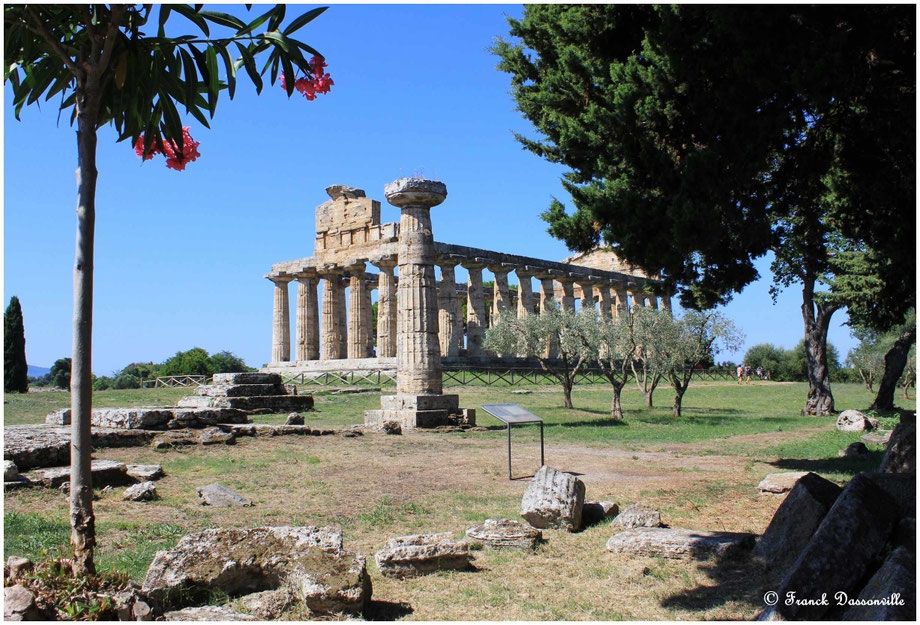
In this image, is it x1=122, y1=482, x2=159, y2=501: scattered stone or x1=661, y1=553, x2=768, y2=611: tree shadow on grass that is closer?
x1=661, y1=553, x2=768, y2=611: tree shadow on grass

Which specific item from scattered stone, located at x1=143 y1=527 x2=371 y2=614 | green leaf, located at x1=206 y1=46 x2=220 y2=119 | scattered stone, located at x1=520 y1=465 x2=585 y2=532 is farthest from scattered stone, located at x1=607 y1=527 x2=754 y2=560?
green leaf, located at x1=206 y1=46 x2=220 y2=119

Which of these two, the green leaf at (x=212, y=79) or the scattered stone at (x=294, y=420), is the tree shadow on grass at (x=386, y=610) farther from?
the scattered stone at (x=294, y=420)

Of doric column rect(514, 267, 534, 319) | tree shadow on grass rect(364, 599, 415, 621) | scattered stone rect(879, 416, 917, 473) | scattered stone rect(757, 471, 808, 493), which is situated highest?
doric column rect(514, 267, 534, 319)

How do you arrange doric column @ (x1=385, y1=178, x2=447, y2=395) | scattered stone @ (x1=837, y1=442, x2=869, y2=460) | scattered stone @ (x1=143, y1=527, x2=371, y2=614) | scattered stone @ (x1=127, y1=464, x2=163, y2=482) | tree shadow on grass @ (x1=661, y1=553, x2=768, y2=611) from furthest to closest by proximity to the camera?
doric column @ (x1=385, y1=178, x2=447, y2=395) → scattered stone @ (x1=837, y1=442, x2=869, y2=460) → scattered stone @ (x1=127, y1=464, x2=163, y2=482) → tree shadow on grass @ (x1=661, y1=553, x2=768, y2=611) → scattered stone @ (x1=143, y1=527, x2=371, y2=614)

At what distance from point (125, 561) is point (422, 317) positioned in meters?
14.5

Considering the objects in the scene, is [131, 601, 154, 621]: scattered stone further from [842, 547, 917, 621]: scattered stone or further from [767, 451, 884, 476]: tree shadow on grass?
[767, 451, 884, 476]: tree shadow on grass

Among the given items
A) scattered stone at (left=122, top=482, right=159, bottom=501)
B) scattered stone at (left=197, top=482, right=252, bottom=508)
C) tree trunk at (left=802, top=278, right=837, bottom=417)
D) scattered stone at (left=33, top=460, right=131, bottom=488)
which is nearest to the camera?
scattered stone at (left=197, top=482, right=252, bottom=508)

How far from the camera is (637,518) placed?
7.76m

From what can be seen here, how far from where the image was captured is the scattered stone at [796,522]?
6.06m

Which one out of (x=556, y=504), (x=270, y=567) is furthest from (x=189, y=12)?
(x=556, y=504)

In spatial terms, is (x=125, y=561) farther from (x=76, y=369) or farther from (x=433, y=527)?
(x=433, y=527)

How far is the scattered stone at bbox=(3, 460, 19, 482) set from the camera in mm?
9163

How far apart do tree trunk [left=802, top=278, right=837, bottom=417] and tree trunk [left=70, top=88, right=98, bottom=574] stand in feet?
71.7

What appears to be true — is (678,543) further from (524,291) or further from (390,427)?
(524,291)
